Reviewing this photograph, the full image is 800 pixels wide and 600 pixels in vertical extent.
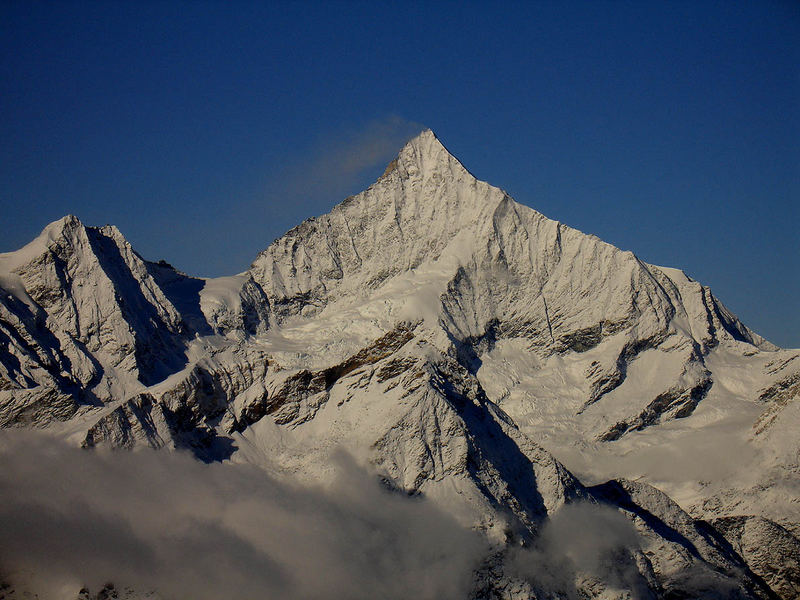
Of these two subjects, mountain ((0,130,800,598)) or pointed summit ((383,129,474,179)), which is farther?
pointed summit ((383,129,474,179))

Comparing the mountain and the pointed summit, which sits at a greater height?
the pointed summit

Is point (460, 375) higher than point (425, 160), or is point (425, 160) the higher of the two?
point (425, 160)

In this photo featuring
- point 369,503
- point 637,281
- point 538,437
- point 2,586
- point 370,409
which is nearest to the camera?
point 2,586

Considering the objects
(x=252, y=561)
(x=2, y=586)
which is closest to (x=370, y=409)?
(x=252, y=561)

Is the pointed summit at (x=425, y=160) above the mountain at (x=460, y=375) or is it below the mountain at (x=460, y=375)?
above

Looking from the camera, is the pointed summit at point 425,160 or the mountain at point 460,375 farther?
the pointed summit at point 425,160

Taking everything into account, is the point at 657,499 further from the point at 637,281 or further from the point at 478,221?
the point at 478,221

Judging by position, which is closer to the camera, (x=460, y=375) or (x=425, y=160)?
(x=460, y=375)

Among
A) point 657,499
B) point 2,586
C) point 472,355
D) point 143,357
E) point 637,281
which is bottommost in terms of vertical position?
point 2,586
